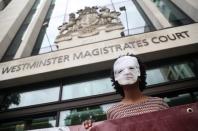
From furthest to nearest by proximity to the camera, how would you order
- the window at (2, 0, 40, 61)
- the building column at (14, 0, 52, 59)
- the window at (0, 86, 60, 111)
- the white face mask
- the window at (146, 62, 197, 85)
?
the window at (2, 0, 40, 61), the building column at (14, 0, 52, 59), the window at (0, 86, 60, 111), the window at (146, 62, 197, 85), the white face mask

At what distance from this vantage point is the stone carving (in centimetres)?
848

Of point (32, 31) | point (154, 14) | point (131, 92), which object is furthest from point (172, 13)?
point (131, 92)

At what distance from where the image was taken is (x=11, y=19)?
377 inches

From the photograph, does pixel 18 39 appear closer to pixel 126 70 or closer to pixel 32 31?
pixel 32 31

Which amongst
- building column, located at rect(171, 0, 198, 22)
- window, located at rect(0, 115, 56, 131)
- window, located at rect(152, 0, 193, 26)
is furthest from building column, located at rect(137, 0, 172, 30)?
window, located at rect(0, 115, 56, 131)

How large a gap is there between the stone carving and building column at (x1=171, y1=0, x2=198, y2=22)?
1.79 m

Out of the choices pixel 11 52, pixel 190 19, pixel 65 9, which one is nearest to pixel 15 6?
pixel 65 9

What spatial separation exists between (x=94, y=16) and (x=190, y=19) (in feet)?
9.24

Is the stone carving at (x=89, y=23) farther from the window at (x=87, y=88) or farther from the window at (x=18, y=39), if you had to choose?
the window at (x=87, y=88)

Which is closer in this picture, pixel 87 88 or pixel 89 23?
pixel 87 88

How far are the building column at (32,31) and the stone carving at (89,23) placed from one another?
84 cm

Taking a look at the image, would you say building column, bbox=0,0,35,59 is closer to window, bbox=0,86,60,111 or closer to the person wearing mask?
window, bbox=0,86,60,111

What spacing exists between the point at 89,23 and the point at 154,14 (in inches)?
Result: 74.5

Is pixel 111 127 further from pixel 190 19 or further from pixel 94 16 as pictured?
pixel 94 16
